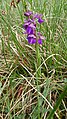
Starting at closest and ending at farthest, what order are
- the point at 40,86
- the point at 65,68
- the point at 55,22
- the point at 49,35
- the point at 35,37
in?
the point at 35,37 < the point at 40,86 < the point at 65,68 < the point at 49,35 < the point at 55,22

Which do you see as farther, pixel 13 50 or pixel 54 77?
pixel 13 50

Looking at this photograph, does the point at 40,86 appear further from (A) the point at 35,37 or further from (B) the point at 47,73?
(A) the point at 35,37

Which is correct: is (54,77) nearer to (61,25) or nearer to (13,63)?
(13,63)

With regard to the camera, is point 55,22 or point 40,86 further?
point 55,22

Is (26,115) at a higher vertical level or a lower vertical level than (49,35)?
lower

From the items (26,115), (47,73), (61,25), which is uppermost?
(61,25)

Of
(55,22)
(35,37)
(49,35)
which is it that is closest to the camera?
(35,37)

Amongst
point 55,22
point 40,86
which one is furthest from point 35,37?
point 55,22

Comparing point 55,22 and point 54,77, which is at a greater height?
point 55,22

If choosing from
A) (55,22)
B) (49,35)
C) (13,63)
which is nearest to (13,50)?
(13,63)
